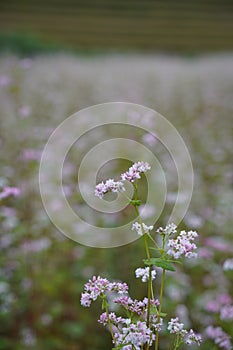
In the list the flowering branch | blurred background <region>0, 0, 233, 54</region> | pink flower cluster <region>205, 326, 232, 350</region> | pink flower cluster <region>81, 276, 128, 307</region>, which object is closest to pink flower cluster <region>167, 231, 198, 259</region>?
the flowering branch

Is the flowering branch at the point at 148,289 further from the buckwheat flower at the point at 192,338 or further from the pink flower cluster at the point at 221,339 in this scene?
the pink flower cluster at the point at 221,339

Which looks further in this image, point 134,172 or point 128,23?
point 128,23

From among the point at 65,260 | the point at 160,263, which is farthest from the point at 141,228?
the point at 65,260

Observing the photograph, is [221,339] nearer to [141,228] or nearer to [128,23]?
[141,228]

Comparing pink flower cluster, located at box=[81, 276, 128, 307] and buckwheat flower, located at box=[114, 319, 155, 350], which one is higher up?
pink flower cluster, located at box=[81, 276, 128, 307]

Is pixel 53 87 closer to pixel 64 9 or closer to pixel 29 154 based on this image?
pixel 29 154

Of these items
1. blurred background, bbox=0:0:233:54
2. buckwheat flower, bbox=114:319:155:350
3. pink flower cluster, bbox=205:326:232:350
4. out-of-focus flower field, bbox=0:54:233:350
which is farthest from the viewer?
blurred background, bbox=0:0:233:54

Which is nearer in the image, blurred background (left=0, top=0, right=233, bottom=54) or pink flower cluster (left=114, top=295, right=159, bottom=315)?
pink flower cluster (left=114, top=295, right=159, bottom=315)

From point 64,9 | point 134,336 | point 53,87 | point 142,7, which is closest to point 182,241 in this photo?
point 134,336

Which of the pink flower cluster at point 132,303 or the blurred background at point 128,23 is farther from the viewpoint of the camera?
the blurred background at point 128,23

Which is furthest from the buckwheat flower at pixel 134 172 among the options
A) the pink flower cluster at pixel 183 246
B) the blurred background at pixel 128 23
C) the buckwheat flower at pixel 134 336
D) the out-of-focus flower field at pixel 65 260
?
the blurred background at pixel 128 23

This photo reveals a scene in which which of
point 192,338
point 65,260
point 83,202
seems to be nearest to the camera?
point 192,338

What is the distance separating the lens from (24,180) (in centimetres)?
268

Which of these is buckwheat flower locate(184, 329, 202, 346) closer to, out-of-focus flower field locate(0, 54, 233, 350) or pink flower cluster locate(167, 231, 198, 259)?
pink flower cluster locate(167, 231, 198, 259)
